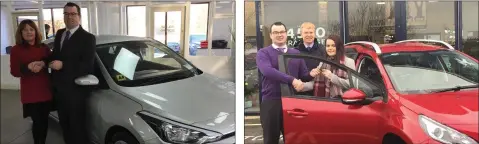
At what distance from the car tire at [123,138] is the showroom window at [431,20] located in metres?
2.16

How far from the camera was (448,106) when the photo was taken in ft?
9.04

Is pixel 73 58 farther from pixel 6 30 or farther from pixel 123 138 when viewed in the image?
pixel 123 138

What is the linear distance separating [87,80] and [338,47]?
191cm

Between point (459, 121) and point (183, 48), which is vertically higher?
point (183, 48)

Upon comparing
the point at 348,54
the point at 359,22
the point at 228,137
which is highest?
the point at 359,22

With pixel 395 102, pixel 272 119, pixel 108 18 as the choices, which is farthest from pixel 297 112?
pixel 108 18

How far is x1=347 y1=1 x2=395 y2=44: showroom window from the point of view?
3.01 metres

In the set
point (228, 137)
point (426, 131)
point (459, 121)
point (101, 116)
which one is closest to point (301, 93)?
point (228, 137)

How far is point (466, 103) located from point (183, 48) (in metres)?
2.06

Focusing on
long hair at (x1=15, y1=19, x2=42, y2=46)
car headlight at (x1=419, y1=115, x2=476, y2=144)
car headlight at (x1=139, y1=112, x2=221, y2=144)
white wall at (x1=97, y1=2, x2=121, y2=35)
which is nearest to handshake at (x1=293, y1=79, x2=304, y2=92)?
car headlight at (x1=139, y1=112, x2=221, y2=144)

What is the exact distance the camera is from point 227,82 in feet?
10.1

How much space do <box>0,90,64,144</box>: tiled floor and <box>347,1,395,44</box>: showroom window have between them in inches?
95.0

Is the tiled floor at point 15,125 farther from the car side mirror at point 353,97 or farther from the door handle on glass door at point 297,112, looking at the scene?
the car side mirror at point 353,97

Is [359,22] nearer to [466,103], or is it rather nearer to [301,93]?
[301,93]
